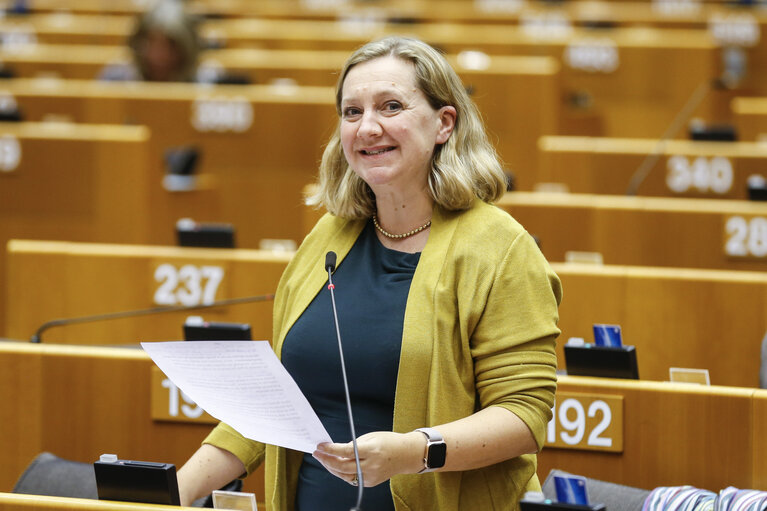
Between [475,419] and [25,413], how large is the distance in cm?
134

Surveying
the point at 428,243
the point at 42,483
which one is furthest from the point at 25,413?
the point at 428,243

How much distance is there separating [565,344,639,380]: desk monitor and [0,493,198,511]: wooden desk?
0.99 m

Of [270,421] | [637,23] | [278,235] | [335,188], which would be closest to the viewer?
[270,421]

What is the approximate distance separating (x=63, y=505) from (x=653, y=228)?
2.44 metres

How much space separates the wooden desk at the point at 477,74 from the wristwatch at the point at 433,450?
257 centimetres

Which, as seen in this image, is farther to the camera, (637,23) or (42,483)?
(637,23)

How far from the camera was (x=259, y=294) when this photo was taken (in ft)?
10.5

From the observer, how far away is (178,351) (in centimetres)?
152

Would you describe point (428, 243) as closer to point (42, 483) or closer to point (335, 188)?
point (335, 188)

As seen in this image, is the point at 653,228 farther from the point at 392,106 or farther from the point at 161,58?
the point at 161,58

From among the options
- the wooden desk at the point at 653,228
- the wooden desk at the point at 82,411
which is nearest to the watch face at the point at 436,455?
the wooden desk at the point at 82,411

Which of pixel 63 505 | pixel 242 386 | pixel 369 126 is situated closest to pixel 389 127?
pixel 369 126

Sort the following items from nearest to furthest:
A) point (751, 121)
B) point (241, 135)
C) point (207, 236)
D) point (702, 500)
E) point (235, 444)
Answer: point (235, 444) → point (702, 500) → point (207, 236) → point (241, 135) → point (751, 121)

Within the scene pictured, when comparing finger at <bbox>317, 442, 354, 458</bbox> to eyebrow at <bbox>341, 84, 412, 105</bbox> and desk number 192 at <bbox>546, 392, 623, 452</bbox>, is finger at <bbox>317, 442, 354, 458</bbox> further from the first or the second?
desk number 192 at <bbox>546, 392, 623, 452</bbox>
